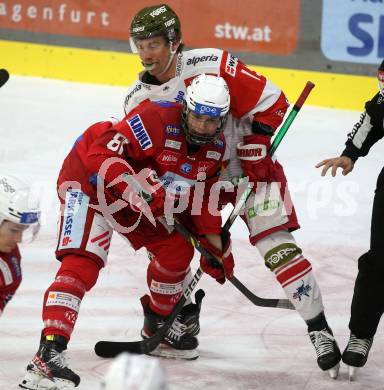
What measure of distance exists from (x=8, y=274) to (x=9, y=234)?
0.13 m

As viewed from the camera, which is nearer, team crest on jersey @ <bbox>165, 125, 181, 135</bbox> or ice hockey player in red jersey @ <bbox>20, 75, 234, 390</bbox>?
ice hockey player in red jersey @ <bbox>20, 75, 234, 390</bbox>

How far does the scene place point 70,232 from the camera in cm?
329

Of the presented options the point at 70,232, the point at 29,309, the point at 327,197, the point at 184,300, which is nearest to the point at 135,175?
the point at 70,232

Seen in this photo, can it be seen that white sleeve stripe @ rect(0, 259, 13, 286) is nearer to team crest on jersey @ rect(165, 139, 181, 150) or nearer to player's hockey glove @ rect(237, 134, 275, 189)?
team crest on jersey @ rect(165, 139, 181, 150)

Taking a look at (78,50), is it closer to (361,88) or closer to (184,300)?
(361,88)

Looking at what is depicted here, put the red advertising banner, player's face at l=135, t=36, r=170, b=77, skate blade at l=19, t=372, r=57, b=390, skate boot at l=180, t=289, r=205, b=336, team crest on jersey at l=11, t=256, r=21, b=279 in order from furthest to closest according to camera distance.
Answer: the red advertising banner, skate boot at l=180, t=289, r=205, b=336, player's face at l=135, t=36, r=170, b=77, skate blade at l=19, t=372, r=57, b=390, team crest on jersey at l=11, t=256, r=21, b=279

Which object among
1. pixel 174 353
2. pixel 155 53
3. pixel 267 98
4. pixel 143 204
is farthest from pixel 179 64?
pixel 174 353

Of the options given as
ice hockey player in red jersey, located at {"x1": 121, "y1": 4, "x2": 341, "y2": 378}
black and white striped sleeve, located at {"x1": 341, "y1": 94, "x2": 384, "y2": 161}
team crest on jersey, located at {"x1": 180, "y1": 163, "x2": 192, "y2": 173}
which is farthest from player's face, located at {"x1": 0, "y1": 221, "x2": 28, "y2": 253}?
black and white striped sleeve, located at {"x1": 341, "y1": 94, "x2": 384, "y2": 161}

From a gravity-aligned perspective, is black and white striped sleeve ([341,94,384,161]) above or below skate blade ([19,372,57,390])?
above

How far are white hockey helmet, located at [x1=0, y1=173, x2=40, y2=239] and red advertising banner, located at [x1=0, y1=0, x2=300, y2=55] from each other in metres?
4.02

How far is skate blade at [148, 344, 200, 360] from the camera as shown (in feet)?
11.8

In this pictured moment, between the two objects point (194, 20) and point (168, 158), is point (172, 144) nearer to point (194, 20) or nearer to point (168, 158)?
point (168, 158)

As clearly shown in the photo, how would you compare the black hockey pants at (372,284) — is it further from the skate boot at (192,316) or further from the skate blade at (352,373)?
the skate boot at (192,316)

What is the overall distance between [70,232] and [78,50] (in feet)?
12.5
